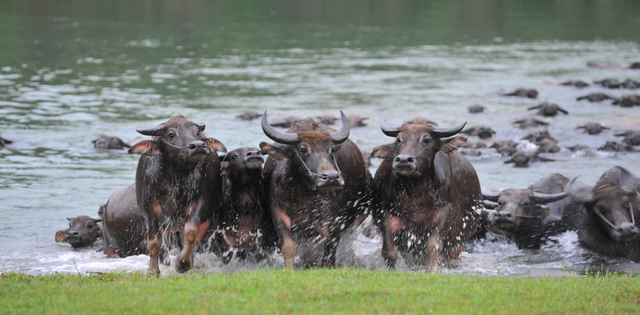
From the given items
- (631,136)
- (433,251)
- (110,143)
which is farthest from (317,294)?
(631,136)

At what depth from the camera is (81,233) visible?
1298cm

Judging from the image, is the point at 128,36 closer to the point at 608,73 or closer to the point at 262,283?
the point at 608,73

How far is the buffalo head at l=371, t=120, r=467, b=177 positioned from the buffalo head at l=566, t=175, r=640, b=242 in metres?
2.34

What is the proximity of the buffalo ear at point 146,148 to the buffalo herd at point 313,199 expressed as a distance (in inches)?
0.5

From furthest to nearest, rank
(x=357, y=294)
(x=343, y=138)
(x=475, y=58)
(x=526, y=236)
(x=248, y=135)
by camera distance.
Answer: (x=475, y=58) < (x=248, y=135) < (x=526, y=236) < (x=343, y=138) < (x=357, y=294)

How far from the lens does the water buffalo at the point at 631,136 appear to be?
70.3ft

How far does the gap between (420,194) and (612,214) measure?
2782mm

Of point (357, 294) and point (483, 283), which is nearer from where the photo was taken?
point (357, 294)

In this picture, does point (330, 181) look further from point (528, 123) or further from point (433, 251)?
point (528, 123)

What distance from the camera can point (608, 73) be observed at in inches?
1474

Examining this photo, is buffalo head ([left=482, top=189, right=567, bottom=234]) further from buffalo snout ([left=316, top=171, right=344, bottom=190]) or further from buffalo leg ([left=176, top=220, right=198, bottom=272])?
buffalo leg ([left=176, top=220, right=198, bottom=272])

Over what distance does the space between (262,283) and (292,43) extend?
38.9m

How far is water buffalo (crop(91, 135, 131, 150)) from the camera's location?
20.8 m

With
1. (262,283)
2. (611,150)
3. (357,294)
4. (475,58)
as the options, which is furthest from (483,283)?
(475,58)
